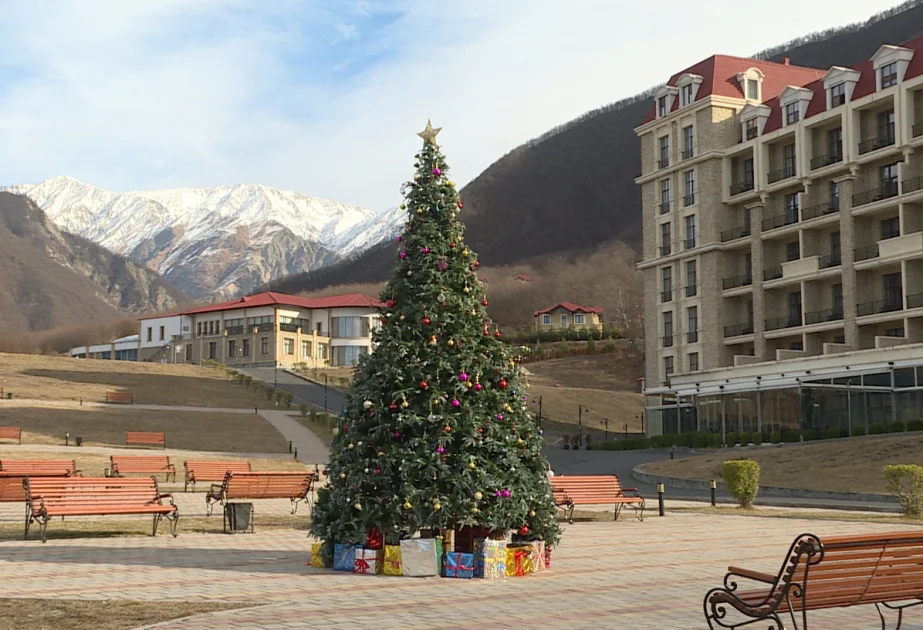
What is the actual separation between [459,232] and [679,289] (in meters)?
51.7

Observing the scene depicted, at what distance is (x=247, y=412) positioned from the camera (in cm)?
5981

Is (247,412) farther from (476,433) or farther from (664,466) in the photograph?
(476,433)

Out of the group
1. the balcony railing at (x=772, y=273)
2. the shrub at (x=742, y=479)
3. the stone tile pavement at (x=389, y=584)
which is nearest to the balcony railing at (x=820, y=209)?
the balcony railing at (x=772, y=273)

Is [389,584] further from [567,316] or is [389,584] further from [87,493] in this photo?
[567,316]

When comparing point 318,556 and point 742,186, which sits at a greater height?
point 742,186

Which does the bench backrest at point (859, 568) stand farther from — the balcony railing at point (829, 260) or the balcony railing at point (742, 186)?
the balcony railing at point (742, 186)

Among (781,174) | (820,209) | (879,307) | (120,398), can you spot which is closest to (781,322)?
(820,209)

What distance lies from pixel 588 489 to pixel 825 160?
39550 millimetres

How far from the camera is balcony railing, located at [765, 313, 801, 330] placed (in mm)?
58312

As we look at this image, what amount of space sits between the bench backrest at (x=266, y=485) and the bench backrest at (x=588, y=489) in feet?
16.3

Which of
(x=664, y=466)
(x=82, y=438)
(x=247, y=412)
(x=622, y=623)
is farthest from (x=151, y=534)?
(x=247, y=412)

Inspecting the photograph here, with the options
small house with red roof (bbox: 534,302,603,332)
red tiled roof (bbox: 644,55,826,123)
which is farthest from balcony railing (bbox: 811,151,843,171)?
small house with red roof (bbox: 534,302,603,332)

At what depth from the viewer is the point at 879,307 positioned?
52.7 meters

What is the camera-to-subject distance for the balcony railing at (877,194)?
52844 millimetres
